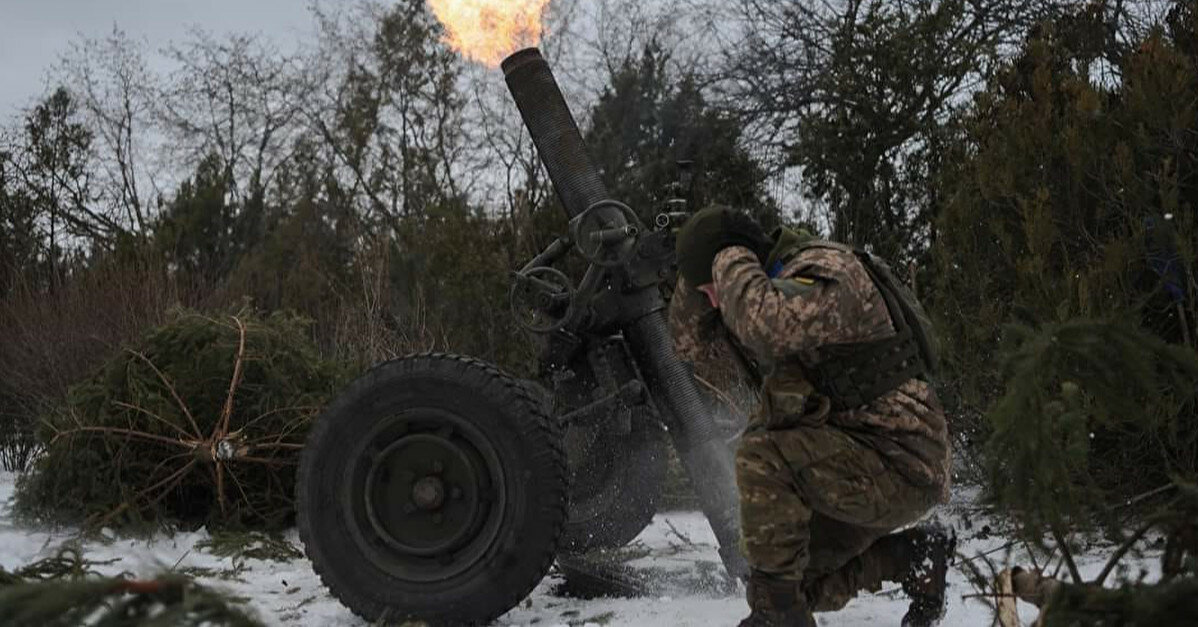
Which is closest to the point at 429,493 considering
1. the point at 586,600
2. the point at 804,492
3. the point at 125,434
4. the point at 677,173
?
the point at 586,600

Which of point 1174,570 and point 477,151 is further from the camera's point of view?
point 477,151

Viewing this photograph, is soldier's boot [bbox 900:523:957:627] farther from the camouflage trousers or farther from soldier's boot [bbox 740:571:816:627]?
soldier's boot [bbox 740:571:816:627]

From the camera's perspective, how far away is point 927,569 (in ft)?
12.2

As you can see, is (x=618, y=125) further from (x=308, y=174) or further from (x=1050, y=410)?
(x=1050, y=410)

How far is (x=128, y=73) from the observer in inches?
973

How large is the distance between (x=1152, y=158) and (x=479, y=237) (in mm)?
7108

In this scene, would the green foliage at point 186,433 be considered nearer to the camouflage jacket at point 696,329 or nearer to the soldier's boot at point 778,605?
the camouflage jacket at point 696,329

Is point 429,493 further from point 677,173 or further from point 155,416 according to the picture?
point 677,173

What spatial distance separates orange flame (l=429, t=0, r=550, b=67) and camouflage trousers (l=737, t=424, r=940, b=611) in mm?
3100

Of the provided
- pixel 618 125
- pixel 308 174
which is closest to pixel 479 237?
pixel 618 125

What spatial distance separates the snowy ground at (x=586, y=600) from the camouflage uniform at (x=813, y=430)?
740mm

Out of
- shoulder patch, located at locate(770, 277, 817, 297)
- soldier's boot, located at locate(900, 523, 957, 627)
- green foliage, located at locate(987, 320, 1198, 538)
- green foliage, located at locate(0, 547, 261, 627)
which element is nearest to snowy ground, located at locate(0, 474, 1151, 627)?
soldier's boot, located at locate(900, 523, 957, 627)

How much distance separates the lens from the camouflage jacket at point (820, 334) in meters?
3.28

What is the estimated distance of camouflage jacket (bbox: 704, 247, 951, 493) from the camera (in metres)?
3.28
